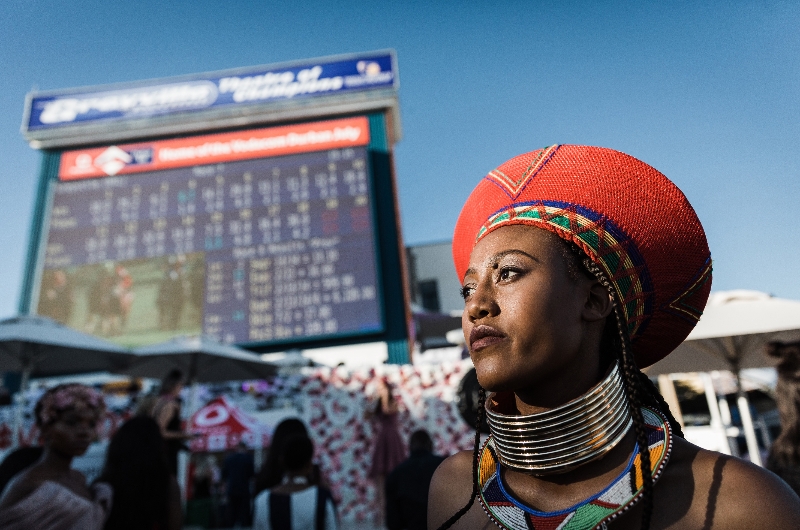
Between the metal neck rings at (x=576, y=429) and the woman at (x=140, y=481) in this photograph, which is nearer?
the metal neck rings at (x=576, y=429)

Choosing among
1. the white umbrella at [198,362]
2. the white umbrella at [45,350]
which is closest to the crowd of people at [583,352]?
the white umbrella at [45,350]

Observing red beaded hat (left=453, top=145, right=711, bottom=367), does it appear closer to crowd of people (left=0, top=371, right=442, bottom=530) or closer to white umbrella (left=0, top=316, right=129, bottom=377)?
crowd of people (left=0, top=371, right=442, bottom=530)

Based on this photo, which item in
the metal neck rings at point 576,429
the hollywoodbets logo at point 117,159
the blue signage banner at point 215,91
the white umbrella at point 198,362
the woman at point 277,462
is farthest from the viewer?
the blue signage banner at point 215,91

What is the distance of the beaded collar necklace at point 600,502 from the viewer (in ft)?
2.99

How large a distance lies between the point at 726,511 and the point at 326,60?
1503 centimetres

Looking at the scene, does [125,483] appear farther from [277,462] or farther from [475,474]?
[475,474]

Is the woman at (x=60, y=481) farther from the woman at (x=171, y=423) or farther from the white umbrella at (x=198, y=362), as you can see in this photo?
the white umbrella at (x=198, y=362)

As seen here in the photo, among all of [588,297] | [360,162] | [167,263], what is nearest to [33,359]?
[167,263]

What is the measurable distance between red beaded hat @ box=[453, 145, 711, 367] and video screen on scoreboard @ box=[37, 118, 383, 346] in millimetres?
9918

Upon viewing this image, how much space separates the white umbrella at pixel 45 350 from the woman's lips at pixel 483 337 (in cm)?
719

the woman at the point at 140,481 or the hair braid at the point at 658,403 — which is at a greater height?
the hair braid at the point at 658,403

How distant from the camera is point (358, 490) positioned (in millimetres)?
7391

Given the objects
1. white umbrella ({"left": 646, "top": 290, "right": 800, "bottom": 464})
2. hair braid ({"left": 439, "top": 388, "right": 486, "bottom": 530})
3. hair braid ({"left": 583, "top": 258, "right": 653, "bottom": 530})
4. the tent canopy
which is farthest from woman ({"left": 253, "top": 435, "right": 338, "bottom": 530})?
white umbrella ({"left": 646, "top": 290, "right": 800, "bottom": 464})

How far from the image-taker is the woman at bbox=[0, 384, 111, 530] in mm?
2344
